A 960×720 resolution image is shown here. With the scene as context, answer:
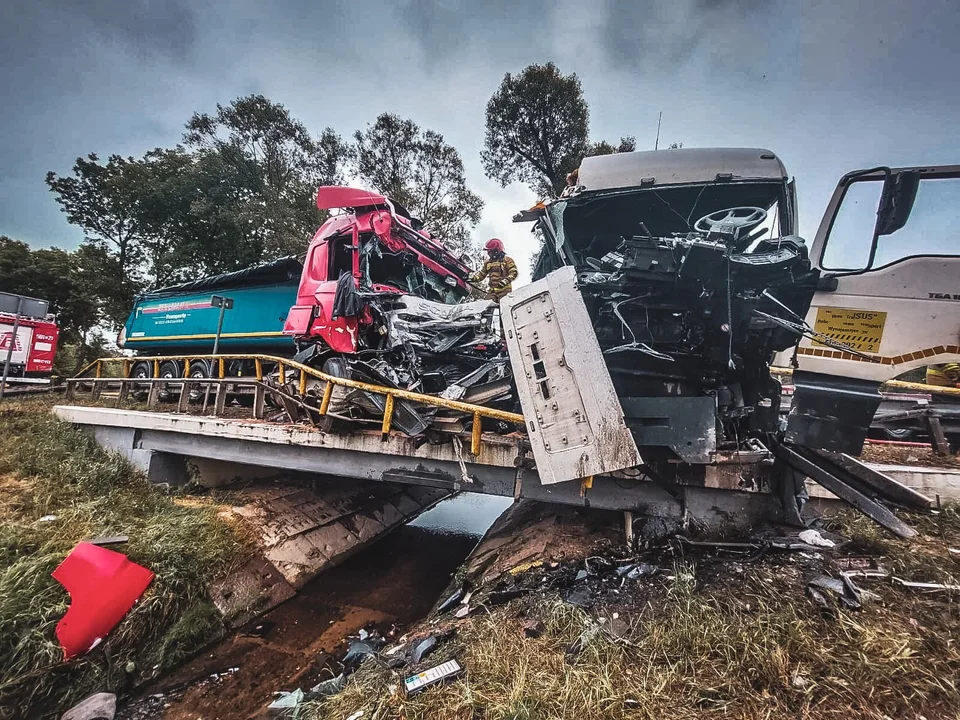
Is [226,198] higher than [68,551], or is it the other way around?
[226,198]

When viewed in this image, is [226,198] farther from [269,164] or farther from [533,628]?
[533,628]

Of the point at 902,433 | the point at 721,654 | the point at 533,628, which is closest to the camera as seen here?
the point at 721,654

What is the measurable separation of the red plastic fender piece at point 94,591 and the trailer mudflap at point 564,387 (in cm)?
356

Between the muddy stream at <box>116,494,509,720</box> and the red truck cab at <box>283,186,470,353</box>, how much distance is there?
2.79 meters

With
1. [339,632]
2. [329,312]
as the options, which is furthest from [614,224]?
[339,632]

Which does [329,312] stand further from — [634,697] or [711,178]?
[634,697]

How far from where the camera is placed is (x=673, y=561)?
281 centimetres

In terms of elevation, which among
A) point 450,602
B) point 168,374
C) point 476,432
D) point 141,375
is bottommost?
point 450,602

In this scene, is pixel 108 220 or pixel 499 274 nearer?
pixel 499 274

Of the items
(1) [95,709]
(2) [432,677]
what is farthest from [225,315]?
(2) [432,677]

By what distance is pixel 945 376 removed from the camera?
4.94 meters

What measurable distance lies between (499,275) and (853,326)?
3.18 meters

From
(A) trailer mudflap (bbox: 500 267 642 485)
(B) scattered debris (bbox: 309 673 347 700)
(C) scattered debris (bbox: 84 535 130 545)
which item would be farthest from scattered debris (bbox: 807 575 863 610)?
(C) scattered debris (bbox: 84 535 130 545)

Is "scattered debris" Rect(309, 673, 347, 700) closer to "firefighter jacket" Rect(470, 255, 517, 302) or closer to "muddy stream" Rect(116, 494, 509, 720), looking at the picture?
"muddy stream" Rect(116, 494, 509, 720)
